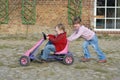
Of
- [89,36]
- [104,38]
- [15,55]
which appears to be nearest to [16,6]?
[104,38]

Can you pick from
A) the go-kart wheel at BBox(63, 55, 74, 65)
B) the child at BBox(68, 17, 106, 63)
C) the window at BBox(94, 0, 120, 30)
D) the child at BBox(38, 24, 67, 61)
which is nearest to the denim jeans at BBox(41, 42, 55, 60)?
the child at BBox(38, 24, 67, 61)

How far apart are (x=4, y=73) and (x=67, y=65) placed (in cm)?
158

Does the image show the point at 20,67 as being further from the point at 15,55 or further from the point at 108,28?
the point at 108,28

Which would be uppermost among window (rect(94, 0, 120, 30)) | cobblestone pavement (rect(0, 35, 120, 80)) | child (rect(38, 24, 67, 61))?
window (rect(94, 0, 120, 30))

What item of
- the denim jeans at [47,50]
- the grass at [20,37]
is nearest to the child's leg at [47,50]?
the denim jeans at [47,50]

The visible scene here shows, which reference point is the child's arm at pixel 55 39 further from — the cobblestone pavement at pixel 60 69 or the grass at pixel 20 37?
the grass at pixel 20 37

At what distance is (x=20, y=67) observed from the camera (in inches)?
325

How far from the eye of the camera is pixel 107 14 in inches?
556

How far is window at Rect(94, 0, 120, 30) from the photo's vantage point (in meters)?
14.1

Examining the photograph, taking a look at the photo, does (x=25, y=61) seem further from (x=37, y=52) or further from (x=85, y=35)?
(x=85, y=35)

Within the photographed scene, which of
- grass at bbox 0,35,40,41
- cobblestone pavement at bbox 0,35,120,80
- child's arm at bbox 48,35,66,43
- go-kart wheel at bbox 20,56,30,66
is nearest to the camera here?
cobblestone pavement at bbox 0,35,120,80

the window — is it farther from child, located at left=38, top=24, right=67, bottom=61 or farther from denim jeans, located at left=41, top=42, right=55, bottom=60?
denim jeans, located at left=41, top=42, right=55, bottom=60

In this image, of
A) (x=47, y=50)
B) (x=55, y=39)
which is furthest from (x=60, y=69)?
(x=55, y=39)

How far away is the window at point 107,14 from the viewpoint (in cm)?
1408
